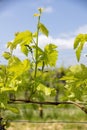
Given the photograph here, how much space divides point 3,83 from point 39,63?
0.44 feet

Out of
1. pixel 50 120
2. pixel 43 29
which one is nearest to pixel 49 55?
pixel 43 29

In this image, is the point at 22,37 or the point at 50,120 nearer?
the point at 22,37

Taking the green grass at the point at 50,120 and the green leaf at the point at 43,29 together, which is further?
the green grass at the point at 50,120

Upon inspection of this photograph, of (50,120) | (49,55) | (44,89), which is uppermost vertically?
(49,55)

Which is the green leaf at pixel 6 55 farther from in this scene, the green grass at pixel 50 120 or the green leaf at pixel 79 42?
the green grass at pixel 50 120

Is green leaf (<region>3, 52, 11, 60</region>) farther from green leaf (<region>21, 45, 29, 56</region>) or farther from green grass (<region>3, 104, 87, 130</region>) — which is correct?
green grass (<region>3, 104, 87, 130</region>)

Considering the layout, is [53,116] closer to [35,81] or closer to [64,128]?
[64,128]

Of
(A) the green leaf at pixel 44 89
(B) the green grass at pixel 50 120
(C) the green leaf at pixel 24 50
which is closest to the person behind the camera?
(A) the green leaf at pixel 44 89

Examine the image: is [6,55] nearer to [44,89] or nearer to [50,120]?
[44,89]

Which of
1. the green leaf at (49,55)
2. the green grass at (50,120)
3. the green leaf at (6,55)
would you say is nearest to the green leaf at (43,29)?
the green leaf at (49,55)

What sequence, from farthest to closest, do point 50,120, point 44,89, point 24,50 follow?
point 50,120
point 24,50
point 44,89

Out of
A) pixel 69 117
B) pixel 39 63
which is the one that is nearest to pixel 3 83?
pixel 39 63

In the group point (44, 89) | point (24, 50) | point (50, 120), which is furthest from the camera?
point (50, 120)

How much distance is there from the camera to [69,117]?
795 centimetres
